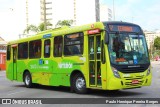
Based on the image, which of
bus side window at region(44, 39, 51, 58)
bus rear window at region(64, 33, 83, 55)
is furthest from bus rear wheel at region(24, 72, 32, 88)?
bus rear window at region(64, 33, 83, 55)

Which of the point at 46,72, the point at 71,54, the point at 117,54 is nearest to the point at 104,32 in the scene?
the point at 117,54

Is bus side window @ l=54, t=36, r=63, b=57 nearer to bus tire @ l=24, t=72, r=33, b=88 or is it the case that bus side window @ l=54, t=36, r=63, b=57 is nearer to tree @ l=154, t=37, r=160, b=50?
Answer: bus tire @ l=24, t=72, r=33, b=88

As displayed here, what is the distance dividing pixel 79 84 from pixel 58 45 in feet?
8.22

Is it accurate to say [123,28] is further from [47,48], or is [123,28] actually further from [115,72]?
[47,48]

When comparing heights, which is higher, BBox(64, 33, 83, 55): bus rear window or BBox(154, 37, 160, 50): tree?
BBox(154, 37, 160, 50): tree

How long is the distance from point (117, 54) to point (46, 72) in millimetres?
5429

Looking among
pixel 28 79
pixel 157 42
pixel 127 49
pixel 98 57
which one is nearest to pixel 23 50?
pixel 28 79

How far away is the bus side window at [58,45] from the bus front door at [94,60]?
2.44m

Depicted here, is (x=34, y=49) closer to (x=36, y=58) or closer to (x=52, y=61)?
(x=36, y=58)

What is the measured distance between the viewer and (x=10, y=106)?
1274cm

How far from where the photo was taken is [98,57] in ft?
49.1

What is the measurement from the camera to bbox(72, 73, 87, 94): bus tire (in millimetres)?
15844

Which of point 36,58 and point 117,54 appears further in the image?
point 36,58

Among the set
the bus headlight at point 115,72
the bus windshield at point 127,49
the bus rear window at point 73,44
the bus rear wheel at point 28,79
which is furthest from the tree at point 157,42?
the bus headlight at point 115,72
